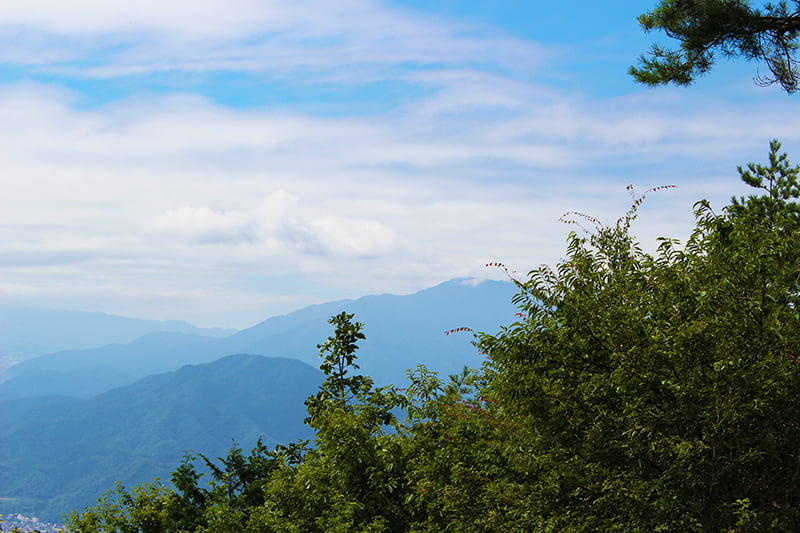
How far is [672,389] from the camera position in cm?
646

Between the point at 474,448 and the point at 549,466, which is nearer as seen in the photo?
the point at 549,466

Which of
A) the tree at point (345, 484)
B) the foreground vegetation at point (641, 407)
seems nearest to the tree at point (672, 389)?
the foreground vegetation at point (641, 407)

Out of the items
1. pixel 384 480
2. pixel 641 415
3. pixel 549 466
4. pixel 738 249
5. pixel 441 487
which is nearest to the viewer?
pixel 641 415

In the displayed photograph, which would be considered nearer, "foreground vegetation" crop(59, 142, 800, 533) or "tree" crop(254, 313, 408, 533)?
"foreground vegetation" crop(59, 142, 800, 533)

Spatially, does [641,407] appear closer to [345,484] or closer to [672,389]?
[672,389]

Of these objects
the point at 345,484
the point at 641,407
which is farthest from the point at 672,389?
the point at 345,484

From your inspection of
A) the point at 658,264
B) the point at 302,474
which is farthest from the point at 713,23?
the point at 302,474

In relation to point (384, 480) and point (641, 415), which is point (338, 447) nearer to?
point (384, 480)

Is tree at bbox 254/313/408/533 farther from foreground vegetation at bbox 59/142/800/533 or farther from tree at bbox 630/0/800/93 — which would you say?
tree at bbox 630/0/800/93

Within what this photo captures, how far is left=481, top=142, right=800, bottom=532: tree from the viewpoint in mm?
6145

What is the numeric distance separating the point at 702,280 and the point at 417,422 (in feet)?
18.2

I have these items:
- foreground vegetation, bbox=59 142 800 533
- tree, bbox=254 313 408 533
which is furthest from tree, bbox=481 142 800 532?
tree, bbox=254 313 408 533

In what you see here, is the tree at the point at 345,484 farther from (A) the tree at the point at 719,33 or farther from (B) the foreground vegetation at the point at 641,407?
(A) the tree at the point at 719,33

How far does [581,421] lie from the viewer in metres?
7.08
